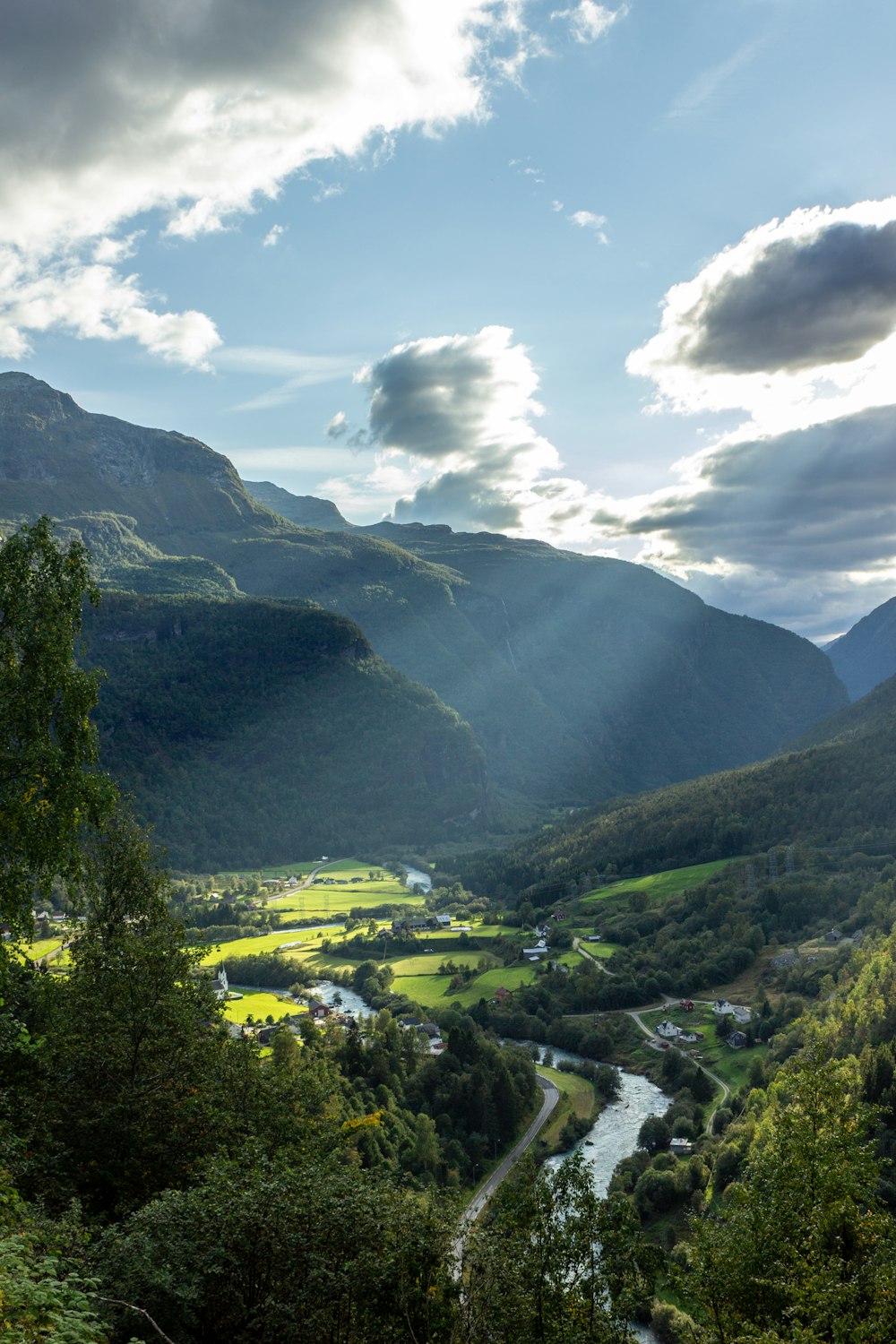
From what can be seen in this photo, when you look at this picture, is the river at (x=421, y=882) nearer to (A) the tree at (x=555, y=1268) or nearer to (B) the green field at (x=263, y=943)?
(B) the green field at (x=263, y=943)

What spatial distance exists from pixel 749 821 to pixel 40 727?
157 metres

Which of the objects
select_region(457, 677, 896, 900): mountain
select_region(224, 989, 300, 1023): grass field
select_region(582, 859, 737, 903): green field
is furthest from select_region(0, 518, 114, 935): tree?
select_region(457, 677, 896, 900): mountain

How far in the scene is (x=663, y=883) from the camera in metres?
147

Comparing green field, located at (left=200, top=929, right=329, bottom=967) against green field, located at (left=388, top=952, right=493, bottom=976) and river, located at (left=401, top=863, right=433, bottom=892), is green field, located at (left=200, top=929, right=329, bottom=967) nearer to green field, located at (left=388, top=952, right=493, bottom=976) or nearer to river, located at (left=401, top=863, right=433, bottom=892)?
green field, located at (left=388, top=952, right=493, bottom=976)

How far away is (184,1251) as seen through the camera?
15.2 metres

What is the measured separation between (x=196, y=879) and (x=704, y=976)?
110 meters

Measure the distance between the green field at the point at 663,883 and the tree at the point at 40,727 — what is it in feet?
438

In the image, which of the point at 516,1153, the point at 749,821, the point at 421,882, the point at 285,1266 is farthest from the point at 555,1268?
the point at 421,882

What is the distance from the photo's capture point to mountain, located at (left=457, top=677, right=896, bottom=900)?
147 m

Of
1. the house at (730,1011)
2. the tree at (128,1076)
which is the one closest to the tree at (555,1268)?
the tree at (128,1076)

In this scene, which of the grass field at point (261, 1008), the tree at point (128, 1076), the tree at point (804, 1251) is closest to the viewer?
the tree at point (804, 1251)

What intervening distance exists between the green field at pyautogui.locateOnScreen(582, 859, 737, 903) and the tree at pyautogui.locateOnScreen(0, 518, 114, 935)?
438 feet

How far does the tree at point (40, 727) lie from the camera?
15906mm

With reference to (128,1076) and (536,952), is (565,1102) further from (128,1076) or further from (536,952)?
(128,1076)
